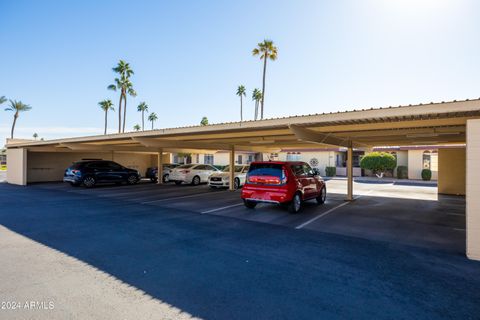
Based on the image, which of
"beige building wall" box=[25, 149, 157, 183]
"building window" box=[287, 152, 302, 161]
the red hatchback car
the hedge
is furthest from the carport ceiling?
"building window" box=[287, 152, 302, 161]

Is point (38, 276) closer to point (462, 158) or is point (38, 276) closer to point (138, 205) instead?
point (138, 205)

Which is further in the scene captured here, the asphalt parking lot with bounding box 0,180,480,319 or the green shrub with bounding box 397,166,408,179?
the green shrub with bounding box 397,166,408,179

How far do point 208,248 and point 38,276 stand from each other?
2.72 meters

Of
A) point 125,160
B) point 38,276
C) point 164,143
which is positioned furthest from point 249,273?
point 125,160

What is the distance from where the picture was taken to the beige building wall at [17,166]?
19156 millimetres

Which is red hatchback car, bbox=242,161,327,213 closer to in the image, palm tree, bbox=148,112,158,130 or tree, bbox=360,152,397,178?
tree, bbox=360,152,397,178

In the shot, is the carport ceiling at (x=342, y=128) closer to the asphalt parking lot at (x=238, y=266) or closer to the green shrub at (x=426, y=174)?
the asphalt parking lot at (x=238, y=266)

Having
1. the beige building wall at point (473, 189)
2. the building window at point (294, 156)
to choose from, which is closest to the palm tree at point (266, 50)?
the building window at point (294, 156)

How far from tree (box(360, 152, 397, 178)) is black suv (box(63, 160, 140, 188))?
21.8m

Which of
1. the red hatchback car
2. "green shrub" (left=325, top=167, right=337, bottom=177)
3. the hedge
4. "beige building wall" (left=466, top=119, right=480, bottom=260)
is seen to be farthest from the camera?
"green shrub" (left=325, top=167, right=337, bottom=177)

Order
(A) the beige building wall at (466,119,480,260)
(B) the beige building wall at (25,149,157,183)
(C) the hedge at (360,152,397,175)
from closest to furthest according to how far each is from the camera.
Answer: (A) the beige building wall at (466,119,480,260) < (B) the beige building wall at (25,149,157,183) < (C) the hedge at (360,152,397,175)

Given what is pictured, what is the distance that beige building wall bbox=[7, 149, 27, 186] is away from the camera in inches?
754

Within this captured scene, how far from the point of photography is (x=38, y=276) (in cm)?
410

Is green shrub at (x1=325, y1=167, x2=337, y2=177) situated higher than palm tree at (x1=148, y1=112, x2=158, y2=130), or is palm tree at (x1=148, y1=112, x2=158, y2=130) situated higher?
palm tree at (x1=148, y1=112, x2=158, y2=130)
